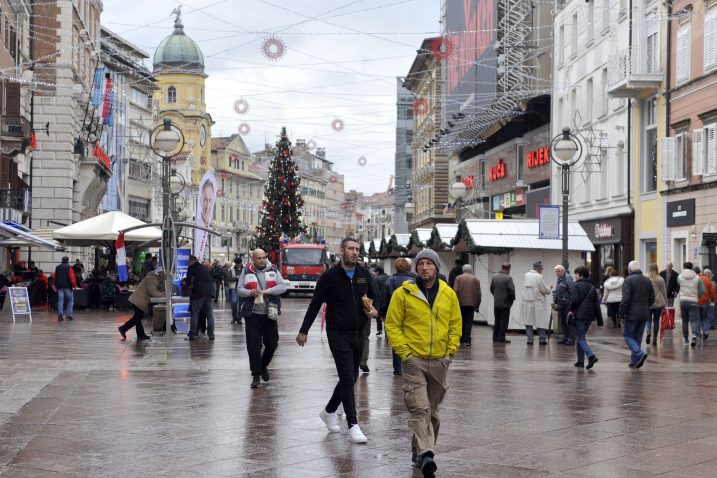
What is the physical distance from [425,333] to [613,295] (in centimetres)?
2207

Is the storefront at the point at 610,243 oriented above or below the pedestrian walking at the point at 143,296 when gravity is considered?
above

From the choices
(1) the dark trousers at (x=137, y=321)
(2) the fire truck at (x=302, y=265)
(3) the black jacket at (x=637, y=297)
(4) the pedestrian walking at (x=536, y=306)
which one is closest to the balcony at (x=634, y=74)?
(4) the pedestrian walking at (x=536, y=306)

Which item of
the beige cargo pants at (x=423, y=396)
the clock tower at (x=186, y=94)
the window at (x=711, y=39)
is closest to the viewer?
the beige cargo pants at (x=423, y=396)

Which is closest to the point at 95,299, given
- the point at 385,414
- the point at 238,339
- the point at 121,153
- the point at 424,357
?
the point at 238,339

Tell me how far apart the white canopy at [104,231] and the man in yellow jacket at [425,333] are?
24901 millimetres

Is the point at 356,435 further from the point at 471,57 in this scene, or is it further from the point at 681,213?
the point at 471,57

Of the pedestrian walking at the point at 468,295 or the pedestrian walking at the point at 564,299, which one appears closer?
the pedestrian walking at the point at 564,299

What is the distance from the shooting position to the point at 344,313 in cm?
1111

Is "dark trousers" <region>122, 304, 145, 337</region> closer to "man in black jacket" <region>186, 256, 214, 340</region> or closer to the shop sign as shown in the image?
"man in black jacket" <region>186, 256, 214, 340</region>

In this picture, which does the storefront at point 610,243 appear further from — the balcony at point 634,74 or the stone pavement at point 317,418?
the stone pavement at point 317,418

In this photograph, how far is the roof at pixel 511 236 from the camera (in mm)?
28641

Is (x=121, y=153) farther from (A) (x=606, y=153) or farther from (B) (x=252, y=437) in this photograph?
(B) (x=252, y=437)

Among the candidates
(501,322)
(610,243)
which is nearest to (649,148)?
(610,243)

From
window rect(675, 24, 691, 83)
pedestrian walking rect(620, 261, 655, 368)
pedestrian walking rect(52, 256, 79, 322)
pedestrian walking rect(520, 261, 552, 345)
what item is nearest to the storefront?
window rect(675, 24, 691, 83)
